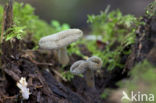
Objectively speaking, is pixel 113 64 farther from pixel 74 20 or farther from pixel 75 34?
pixel 74 20

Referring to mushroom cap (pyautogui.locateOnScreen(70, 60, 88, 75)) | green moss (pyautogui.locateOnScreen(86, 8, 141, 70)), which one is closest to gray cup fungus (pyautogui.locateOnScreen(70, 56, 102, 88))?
mushroom cap (pyautogui.locateOnScreen(70, 60, 88, 75))

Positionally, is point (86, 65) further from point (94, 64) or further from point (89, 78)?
point (89, 78)

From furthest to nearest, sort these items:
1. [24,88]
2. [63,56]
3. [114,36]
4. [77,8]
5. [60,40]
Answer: [77,8], [114,36], [63,56], [60,40], [24,88]

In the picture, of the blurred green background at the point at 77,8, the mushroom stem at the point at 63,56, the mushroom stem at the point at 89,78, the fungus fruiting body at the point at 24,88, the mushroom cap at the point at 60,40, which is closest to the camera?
the fungus fruiting body at the point at 24,88

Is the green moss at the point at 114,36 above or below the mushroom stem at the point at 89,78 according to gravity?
above

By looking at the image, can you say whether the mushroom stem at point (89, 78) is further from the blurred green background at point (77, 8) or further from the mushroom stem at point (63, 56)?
the blurred green background at point (77, 8)

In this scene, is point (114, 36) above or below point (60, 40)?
above

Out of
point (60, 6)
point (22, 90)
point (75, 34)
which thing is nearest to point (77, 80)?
point (75, 34)

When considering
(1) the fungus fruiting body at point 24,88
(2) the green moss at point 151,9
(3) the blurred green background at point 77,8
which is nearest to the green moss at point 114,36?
(2) the green moss at point 151,9

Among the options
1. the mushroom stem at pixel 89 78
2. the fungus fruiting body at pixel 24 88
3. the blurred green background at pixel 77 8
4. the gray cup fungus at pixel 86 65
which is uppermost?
the blurred green background at pixel 77 8

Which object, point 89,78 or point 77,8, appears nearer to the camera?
point 89,78

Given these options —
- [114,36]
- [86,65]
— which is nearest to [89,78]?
[86,65]
